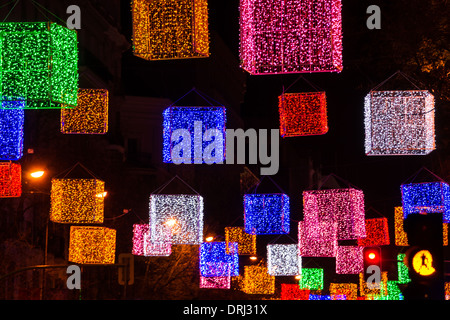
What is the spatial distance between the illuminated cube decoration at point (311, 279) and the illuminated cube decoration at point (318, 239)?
11.4 meters

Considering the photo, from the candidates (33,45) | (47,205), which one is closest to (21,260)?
(47,205)

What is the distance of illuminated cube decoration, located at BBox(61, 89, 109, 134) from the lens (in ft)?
54.6

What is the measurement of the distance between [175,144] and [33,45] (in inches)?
188

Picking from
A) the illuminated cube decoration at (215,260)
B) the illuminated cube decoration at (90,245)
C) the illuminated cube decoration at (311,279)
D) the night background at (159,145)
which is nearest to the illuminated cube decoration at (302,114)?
the night background at (159,145)

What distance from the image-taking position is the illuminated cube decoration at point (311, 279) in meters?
33.9

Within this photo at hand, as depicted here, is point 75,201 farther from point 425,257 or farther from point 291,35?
point 425,257

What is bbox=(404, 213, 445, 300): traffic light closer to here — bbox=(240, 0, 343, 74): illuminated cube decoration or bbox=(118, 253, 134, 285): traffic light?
bbox=(240, 0, 343, 74): illuminated cube decoration

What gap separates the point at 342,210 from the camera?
60.6 feet

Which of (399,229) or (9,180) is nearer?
(9,180)

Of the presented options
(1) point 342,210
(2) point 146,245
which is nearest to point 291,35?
(1) point 342,210

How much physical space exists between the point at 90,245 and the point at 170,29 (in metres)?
11.2

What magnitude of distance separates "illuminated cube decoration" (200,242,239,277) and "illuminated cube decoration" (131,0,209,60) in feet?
42.2

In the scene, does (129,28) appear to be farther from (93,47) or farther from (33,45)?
(33,45)

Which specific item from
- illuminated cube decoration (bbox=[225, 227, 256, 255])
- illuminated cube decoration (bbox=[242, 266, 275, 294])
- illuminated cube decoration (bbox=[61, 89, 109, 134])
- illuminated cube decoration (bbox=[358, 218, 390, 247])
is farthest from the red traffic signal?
illuminated cube decoration (bbox=[242, 266, 275, 294])
